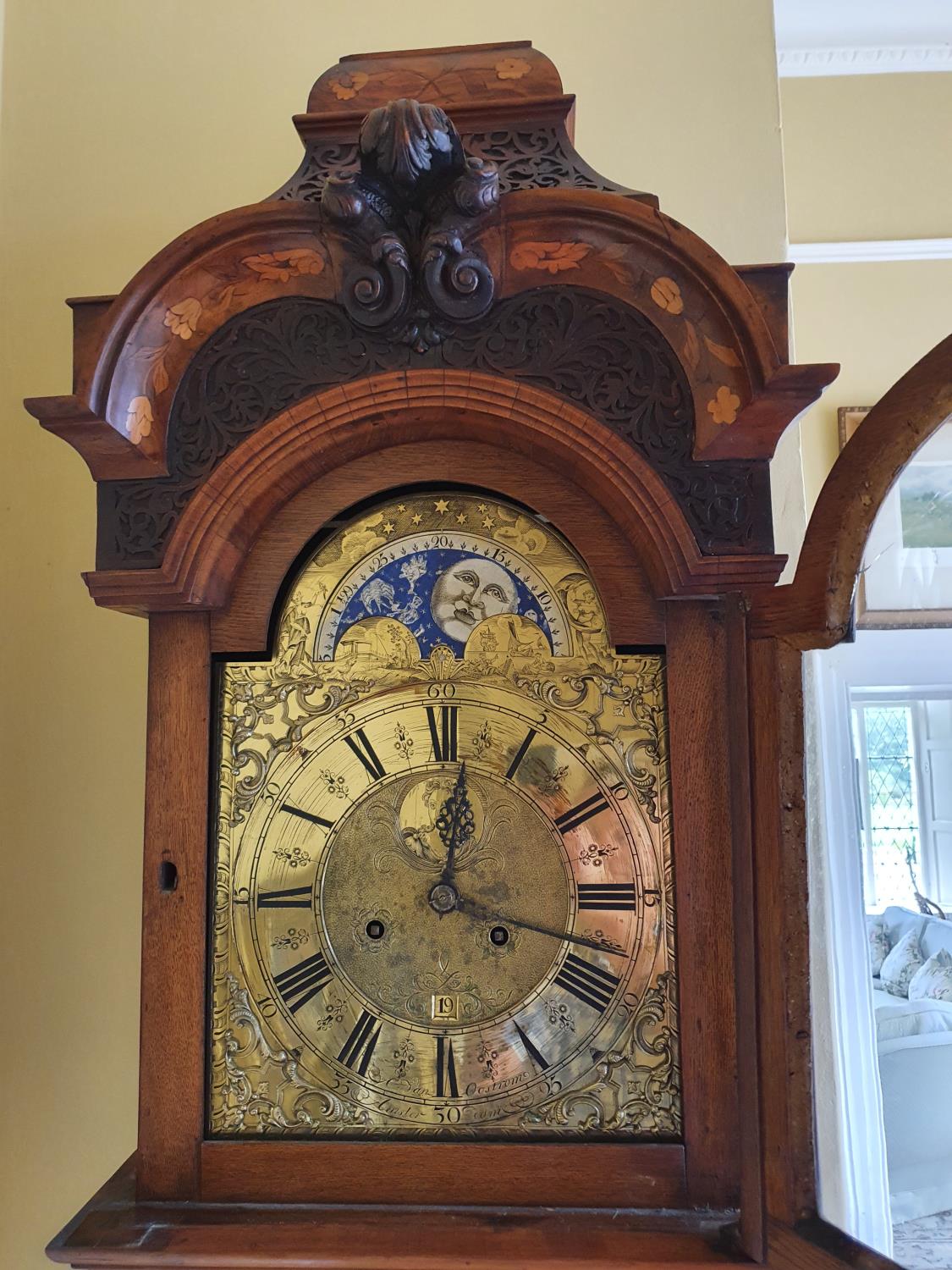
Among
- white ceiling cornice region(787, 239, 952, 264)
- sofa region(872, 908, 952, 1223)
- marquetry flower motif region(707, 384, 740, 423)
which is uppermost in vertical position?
white ceiling cornice region(787, 239, 952, 264)

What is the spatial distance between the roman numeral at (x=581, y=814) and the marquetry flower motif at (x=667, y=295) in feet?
1.39

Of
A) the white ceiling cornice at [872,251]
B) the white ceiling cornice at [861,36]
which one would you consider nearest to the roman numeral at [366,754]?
the white ceiling cornice at [872,251]

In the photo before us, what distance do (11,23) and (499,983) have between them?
1456 millimetres

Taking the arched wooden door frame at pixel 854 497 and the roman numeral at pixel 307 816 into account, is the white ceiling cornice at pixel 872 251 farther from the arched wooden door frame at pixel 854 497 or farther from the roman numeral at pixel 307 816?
the roman numeral at pixel 307 816

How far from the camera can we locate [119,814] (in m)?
1.23

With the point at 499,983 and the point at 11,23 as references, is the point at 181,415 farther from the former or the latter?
the point at 11,23

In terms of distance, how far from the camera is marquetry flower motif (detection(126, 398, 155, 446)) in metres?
0.81

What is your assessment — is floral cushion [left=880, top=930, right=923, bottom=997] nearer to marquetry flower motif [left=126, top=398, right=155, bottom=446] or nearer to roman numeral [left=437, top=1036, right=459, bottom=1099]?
roman numeral [left=437, top=1036, right=459, bottom=1099]

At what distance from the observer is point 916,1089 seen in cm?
168

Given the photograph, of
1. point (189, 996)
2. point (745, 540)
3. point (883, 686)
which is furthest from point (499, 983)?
point (883, 686)

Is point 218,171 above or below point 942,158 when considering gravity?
below

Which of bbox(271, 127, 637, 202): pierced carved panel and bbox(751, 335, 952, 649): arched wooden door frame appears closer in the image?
bbox(751, 335, 952, 649): arched wooden door frame

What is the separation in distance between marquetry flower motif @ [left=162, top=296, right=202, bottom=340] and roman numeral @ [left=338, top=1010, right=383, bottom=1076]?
2.04ft

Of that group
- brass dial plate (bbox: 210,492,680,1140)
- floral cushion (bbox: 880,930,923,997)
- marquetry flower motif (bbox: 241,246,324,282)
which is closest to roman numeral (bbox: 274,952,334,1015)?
brass dial plate (bbox: 210,492,680,1140)
